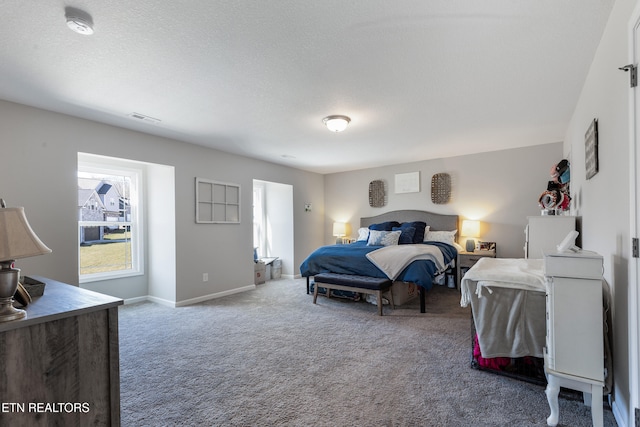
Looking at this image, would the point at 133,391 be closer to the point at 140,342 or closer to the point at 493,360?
the point at 140,342

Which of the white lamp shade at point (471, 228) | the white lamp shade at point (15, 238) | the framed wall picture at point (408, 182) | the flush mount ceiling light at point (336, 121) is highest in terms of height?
the flush mount ceiling light at point (336, 121)

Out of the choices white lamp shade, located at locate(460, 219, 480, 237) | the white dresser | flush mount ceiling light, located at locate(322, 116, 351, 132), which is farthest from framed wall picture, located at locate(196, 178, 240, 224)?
the white dresser

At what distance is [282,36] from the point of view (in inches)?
78.4

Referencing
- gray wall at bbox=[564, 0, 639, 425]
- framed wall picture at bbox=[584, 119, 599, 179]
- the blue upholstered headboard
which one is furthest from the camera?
the blue upholstered headboard

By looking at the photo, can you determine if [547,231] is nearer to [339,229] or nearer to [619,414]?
[619,414]

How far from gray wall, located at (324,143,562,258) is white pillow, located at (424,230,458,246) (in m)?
0.45

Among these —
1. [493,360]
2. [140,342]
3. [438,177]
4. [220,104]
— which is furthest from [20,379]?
[438,177]

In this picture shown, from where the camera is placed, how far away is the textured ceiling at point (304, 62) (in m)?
1.78

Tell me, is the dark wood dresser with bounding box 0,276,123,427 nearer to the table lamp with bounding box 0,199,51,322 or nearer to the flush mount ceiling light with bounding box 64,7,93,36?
the table lamp with bounding box 0,199,51,322

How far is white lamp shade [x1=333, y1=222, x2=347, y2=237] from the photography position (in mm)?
6840

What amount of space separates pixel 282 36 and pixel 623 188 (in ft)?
6.95

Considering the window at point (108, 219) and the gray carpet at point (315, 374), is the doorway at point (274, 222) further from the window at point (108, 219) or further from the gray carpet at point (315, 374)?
the gray carpet at point (315, 374)

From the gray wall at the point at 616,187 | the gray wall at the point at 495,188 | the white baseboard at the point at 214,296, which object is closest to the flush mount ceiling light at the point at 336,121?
the gray wall at the point at 616,187

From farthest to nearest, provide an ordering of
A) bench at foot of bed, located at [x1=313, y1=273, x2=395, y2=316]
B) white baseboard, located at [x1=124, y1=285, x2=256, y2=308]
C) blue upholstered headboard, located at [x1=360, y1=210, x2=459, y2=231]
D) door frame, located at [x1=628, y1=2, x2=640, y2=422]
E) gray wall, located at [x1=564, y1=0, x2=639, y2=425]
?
A: blue upholstered headboard, located at [x1=360, y1=210, x2=459, y2=231] → white baseboard, located at [x1=124, y1=285, x2=256, y2=308] → bench at foot of bed, located at [x1=313, y1=273, x2=395, y2=316] → gray wall, located at [x1=564, y1=0, x2=639, y2=425] → door frame, located at [x1=628, y1=2, x2=640, y2=422]
